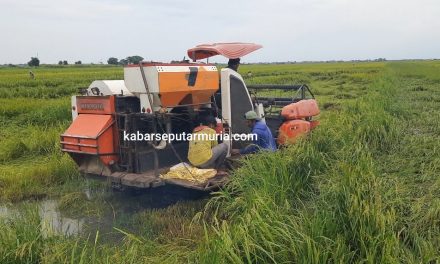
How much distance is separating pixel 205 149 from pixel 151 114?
2.83 feet

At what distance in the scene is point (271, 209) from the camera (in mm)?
3797

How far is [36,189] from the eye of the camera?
6.57 metres

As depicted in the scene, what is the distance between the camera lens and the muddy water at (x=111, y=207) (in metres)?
5.05

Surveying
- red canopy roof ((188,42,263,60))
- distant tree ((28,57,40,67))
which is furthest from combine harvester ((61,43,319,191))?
distant tree ((28,57,40,67))

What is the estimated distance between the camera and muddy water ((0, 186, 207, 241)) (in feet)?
16.6

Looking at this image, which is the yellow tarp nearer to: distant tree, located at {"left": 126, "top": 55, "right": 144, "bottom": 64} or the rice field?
the rice field

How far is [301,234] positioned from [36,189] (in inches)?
198

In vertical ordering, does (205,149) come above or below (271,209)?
above

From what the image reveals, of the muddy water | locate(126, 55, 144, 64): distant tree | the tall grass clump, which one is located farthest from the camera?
locate(126, 55, 144, 64): distant tree

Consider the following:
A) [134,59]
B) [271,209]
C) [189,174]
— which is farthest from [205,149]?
[271,209]

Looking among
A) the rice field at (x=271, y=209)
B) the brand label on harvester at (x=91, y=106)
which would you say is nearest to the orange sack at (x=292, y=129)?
the rice field at (x=271, y=209)

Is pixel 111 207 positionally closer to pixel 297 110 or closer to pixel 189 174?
pixel 189 174

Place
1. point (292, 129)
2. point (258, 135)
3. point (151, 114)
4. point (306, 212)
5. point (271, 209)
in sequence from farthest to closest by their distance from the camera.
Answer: point (292, 129) → point (258, 135) → point (151, 114) → point (271, 209) → point (306, 212)

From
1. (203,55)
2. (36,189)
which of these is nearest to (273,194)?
(203,55)
